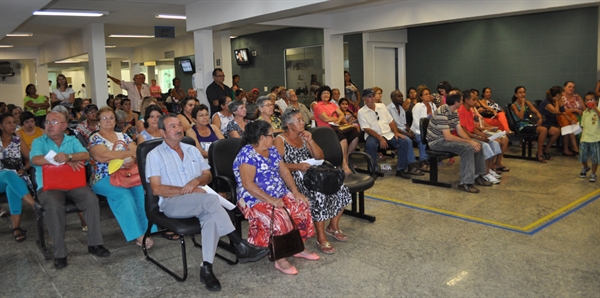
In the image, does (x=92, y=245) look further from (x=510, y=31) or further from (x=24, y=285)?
(x=510, y=31)

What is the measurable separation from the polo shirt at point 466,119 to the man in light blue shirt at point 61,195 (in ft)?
14.6

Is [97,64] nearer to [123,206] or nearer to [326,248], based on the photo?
[123,206]

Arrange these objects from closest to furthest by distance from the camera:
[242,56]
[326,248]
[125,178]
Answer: [326,248] < [125,178] < [242,56]

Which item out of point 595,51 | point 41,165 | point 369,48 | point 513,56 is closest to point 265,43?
point 369,48

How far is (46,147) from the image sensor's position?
4.21 meters

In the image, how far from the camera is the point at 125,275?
3.76 metres

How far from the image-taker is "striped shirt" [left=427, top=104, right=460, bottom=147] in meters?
6.28

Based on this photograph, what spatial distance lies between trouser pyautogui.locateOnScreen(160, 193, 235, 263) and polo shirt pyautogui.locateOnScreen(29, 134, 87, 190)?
1.24 metres

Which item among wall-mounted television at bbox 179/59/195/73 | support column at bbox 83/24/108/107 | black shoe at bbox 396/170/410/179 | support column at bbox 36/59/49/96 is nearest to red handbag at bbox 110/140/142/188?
black shoe at bbox 396/170/410/179

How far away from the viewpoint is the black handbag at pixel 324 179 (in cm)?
398

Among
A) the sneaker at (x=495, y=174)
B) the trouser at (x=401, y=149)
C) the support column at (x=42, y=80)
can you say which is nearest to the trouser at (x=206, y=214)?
the trouser at (x=401, y=149)

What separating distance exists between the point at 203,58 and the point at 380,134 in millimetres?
3724

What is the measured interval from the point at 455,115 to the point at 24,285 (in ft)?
16.1

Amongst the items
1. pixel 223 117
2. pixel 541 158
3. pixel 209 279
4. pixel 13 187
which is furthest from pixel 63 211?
pixel 541 158
